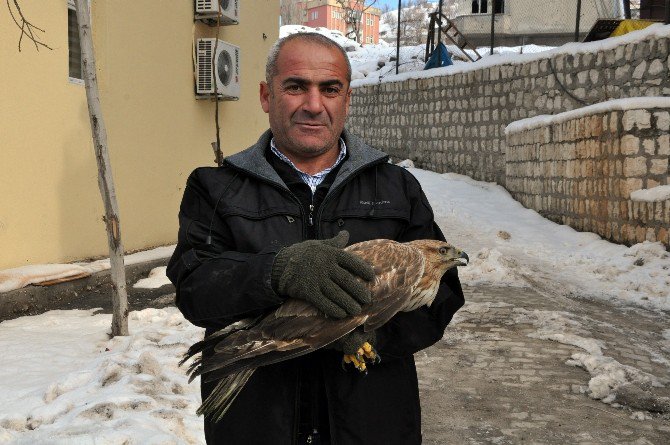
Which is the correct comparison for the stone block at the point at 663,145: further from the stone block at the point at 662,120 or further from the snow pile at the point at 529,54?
the snow pile at the point at 529,54

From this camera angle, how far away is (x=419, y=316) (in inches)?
75.5

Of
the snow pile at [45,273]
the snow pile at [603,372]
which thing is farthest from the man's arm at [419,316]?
the snow pile at [45,273]

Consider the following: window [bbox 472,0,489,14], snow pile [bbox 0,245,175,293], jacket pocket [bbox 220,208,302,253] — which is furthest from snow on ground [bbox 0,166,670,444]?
window [bbox 472,0,489,14]

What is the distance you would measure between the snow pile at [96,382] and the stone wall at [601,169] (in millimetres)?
6565

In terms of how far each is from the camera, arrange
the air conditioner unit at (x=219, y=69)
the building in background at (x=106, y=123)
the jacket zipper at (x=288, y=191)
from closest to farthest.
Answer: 1. the jacket zipper at (x=288, y=191)
2. the building in background at (x=106, y=123)
3. the air conditioner unit at (x=219, y=69)

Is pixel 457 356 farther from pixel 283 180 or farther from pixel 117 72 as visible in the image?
pixel 117 72

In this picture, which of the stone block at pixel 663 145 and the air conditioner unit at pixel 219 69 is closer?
the stone block at pixel 663 145

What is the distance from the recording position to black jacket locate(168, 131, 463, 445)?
1.83m

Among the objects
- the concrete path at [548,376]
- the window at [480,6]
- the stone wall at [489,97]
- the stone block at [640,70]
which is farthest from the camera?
the window at [480,6]

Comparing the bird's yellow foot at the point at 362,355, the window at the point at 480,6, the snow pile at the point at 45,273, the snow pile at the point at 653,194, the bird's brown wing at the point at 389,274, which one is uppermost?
the window at the point at 480,6

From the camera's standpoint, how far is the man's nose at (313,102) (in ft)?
6.59

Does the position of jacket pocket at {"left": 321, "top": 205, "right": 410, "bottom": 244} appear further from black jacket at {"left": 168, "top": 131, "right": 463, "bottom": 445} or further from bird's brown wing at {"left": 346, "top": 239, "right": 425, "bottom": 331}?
bird's brown wing at {"left": 346, "top": 239, "right": 425, "bottom": 331}

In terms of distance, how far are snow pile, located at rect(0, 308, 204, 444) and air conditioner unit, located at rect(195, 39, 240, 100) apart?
466 cm

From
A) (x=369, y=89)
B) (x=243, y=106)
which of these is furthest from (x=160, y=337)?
(x=369, y=89)
